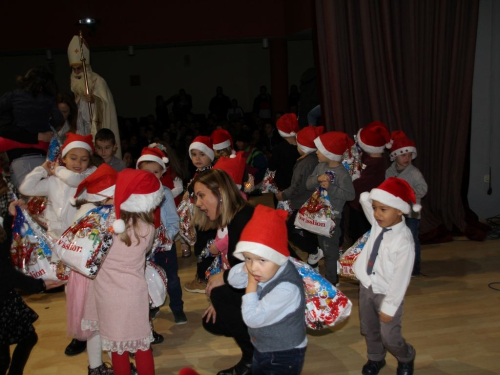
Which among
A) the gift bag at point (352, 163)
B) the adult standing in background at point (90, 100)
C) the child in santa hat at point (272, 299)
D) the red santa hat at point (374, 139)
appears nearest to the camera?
the child in santa hat at point (272, 299)

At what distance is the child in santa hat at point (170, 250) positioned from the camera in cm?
355

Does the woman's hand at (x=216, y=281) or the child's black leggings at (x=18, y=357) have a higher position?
the woman's hand at (x=216, y=281)

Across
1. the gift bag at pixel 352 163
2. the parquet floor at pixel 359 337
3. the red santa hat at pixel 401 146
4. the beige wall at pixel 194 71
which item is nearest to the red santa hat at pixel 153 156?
the parquet floor at pixel 359 337

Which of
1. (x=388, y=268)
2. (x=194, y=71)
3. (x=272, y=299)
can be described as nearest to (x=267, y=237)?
(x=272, y=299)

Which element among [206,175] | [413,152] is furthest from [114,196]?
[413,152]

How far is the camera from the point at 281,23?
9.51 metres

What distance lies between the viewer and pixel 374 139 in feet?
14.0

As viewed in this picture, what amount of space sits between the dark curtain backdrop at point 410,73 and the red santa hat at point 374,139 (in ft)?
2.79

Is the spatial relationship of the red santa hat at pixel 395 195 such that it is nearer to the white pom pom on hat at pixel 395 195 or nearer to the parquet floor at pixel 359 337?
the white pom pom on hat at pixel 395 195

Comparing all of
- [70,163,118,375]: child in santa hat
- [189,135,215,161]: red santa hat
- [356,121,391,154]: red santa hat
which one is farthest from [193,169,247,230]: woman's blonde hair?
[356,121,391,154]: red santa hat

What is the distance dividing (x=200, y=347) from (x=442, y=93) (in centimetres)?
346

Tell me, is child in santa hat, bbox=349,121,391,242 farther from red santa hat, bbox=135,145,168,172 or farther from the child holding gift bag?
the child holding gift bag

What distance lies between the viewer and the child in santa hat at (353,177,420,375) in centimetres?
270

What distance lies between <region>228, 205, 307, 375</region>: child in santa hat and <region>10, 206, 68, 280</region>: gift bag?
174 centimetres
